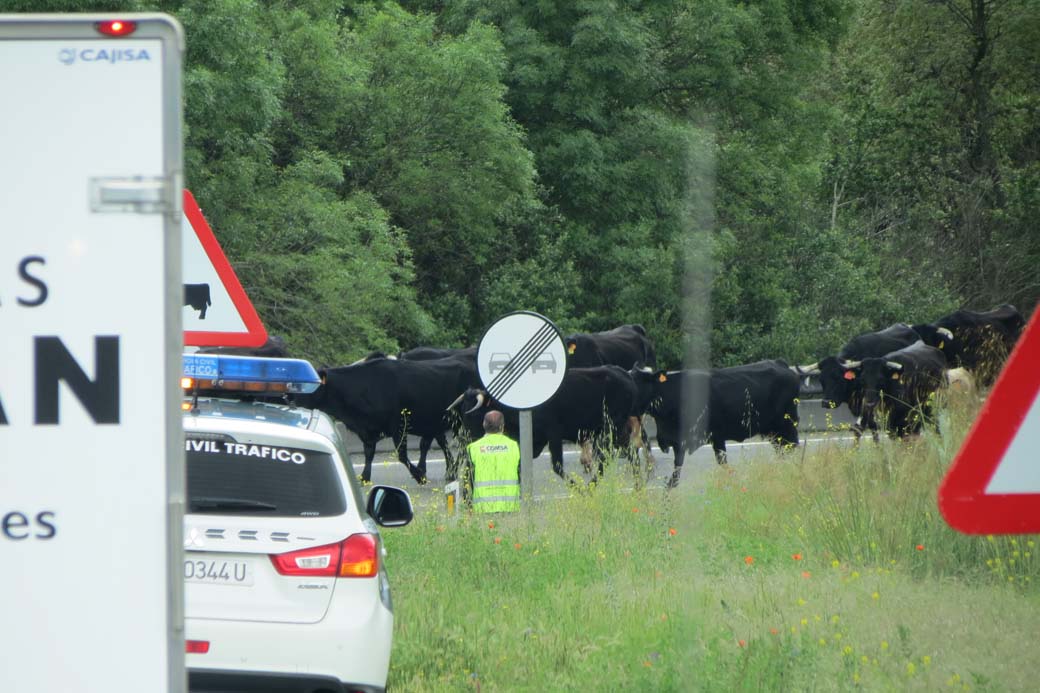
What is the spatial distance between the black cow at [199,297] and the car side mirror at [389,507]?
1274mm

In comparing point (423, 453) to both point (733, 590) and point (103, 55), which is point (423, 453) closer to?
point (733, 590)

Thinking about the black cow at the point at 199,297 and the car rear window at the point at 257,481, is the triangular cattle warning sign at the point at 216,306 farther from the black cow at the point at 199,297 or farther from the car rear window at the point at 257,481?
the car rear window at the point at 257,481

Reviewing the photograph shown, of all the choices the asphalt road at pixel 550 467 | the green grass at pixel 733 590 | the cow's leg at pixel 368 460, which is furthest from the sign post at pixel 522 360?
the cow's leg at pixel 368 460

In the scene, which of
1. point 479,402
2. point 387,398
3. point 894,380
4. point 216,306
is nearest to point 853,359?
point 894,380

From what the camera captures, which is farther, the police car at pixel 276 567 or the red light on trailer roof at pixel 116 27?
the police car at pixel 276 567

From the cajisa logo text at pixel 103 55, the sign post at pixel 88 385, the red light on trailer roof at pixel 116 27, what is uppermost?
the red light on trailer roof at pixel 116 27

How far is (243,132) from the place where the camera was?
2058 cm

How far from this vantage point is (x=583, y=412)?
58.3ft

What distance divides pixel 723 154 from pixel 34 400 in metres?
29.3

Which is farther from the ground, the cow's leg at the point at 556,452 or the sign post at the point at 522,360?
the sign post at the point at 522,360

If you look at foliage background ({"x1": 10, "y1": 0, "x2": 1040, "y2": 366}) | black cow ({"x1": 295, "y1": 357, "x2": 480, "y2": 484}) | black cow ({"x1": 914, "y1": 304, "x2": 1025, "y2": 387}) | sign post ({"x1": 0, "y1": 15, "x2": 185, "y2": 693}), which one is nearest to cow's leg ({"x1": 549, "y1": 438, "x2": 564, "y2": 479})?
black cow ({"x1": 295, "y1": 357, "x2": 480, "y2": 484})

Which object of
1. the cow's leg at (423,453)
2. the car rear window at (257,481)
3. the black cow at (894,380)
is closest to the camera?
the car rear window at (257,481)

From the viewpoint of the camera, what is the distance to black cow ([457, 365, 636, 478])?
691 inches

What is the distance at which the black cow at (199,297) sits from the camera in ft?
23.4
